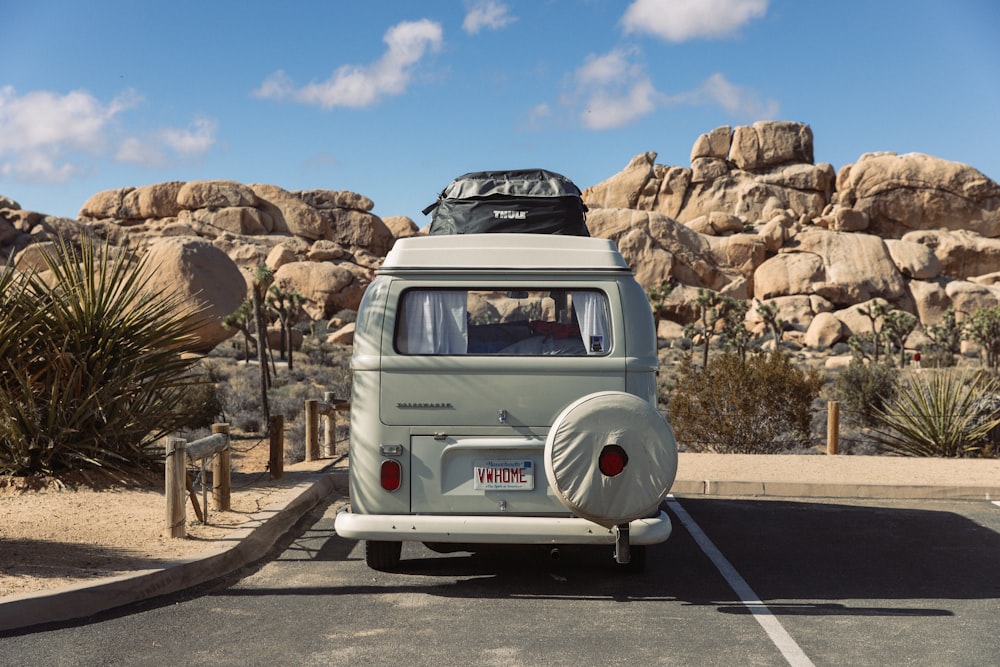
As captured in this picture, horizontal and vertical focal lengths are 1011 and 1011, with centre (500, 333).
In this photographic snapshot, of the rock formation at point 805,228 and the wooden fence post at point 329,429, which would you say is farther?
the rock formation at point 805,228

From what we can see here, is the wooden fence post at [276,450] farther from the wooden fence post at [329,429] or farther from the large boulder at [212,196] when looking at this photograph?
the large boulder at [212,196]

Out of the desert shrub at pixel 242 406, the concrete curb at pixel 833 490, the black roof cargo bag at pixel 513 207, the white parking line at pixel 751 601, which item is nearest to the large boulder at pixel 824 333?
the desert shrub at pixel 242 406

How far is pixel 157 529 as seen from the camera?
7945 mm

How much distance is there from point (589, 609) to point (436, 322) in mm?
2025

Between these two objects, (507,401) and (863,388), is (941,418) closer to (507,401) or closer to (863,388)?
(507,401)

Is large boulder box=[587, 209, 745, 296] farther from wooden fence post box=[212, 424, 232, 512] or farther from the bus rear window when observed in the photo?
the bus rear window

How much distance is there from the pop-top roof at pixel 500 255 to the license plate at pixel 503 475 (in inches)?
49.8

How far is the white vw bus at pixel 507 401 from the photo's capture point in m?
5.80

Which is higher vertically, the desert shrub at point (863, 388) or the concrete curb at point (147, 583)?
the concrete curb at point (147, 583)

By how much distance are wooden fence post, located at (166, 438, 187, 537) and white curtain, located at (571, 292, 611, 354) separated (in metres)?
3.22

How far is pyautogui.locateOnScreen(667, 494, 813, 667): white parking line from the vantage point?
512 centimetres

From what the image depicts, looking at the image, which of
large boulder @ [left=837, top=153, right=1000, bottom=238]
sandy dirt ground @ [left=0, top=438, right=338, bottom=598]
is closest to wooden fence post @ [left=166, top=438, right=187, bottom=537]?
sandy dirt ground @ [left=0, top=438, right=338, bottom=598]

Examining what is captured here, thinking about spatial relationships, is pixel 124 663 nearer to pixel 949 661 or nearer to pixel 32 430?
pixel 949 661

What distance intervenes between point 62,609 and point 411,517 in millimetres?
2046
